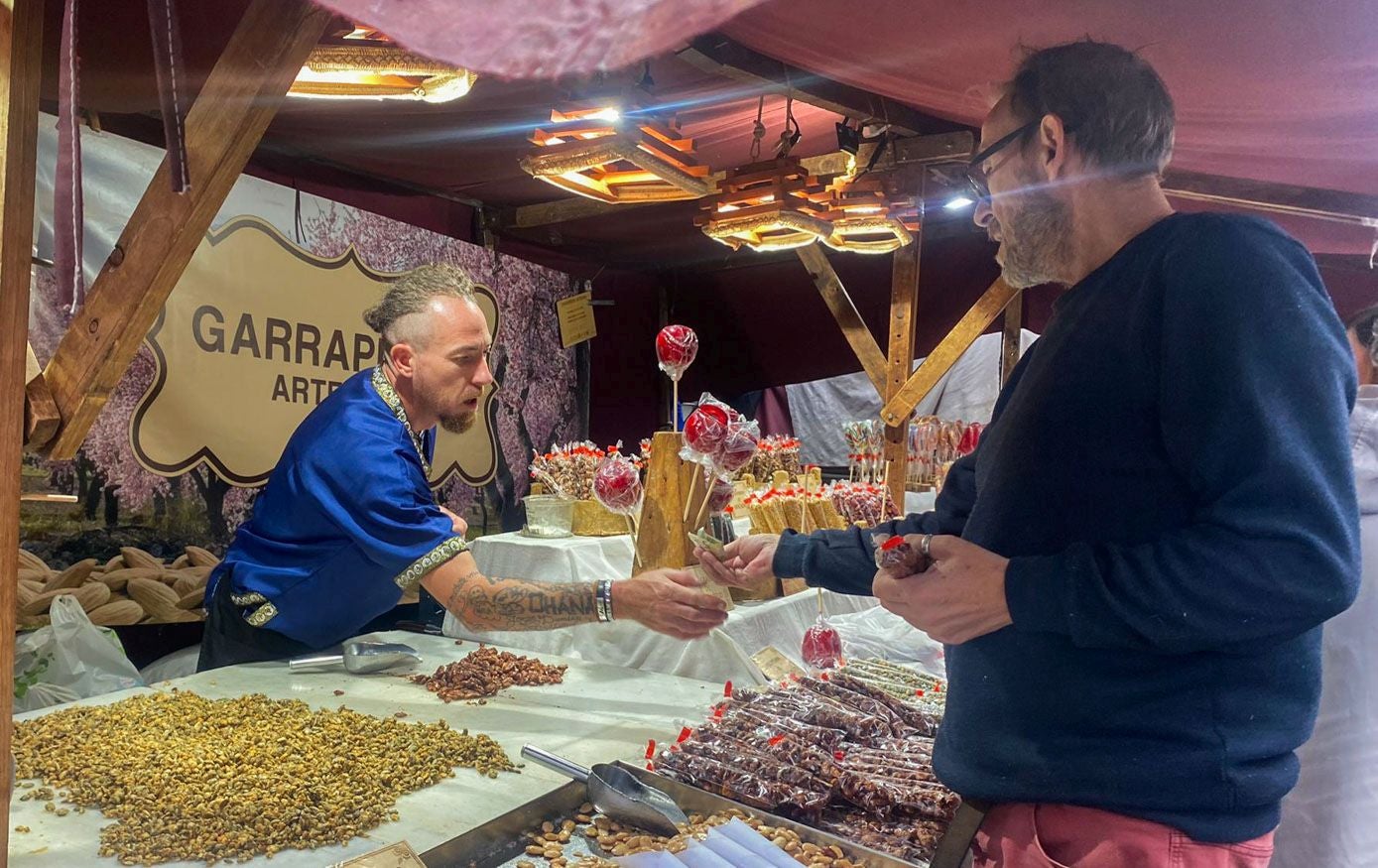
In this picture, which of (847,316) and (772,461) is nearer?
(772,461)

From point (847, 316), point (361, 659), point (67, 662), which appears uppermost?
point (847, 316)

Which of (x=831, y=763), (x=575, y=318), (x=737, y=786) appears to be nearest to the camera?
(x=737, y=786)

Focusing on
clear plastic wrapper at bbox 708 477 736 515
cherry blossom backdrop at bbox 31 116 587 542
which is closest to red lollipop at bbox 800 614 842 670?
clear plastic wrapper at bbox 708 477 736 515

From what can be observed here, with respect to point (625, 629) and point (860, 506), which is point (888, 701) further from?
point (860, 506)

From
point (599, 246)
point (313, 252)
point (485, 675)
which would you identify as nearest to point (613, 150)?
point (485, 675)

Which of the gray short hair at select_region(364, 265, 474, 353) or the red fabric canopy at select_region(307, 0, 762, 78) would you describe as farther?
the gray short hair at select_region(364, 265, 474, 353)

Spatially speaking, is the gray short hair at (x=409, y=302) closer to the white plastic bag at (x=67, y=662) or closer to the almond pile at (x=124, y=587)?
the white plastic bag at (x=67, y=662)

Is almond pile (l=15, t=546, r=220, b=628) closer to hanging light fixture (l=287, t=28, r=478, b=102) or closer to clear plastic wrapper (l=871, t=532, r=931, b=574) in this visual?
hanging light fixture (l=287, t=28, r=478, b=102)

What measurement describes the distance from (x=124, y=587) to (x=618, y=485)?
2436mm

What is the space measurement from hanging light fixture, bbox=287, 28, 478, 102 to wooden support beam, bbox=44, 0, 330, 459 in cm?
96

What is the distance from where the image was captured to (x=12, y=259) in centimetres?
96

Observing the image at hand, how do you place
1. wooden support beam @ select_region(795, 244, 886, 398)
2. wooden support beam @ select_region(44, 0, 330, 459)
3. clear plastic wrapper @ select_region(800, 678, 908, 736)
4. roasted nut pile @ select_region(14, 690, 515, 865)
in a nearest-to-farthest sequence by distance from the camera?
1. wooden support beam @ select_region(44, 0, 330, 459)
2. roasted nut pile @ select_region(14, 690, 515, 865)
3. clear plastic wrapper @ select_region(800, 678, 908, 736)
4. wooden support beam @ select_region(795, 244, 886, 398)

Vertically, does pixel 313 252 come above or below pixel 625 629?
above

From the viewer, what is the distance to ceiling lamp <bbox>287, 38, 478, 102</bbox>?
6.81ft
